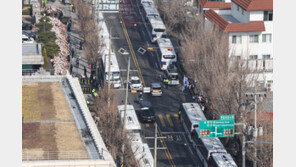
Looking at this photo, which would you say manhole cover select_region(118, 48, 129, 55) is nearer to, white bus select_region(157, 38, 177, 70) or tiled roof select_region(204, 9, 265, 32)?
white bus select_region(157, 38, 177, 70)

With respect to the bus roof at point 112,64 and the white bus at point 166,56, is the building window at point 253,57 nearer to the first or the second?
the white bus at point 166,56

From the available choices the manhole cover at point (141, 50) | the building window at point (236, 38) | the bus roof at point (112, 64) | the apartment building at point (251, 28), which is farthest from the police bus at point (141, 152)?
the manhole cover at point (141, 50)

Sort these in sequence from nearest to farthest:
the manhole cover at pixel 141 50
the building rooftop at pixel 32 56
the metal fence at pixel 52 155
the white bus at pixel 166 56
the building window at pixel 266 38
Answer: the metal fence at pixel 52 155
the building rooftop at pixel 32 56
the white bus at pixel 166 56
the building window at pixel 266 38
the manhole cover at pixel 141 50

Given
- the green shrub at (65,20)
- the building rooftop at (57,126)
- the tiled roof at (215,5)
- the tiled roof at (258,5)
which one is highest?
the tiled roof at (258,5)

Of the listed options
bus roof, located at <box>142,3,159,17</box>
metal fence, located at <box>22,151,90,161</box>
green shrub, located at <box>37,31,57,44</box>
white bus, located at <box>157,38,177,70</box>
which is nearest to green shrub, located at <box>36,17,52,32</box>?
green shrub, located at <box>37,31,57,44</box>

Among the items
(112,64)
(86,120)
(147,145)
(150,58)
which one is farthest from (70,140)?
(150,58)

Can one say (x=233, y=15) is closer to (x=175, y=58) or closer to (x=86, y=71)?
(x=175, y=58)
